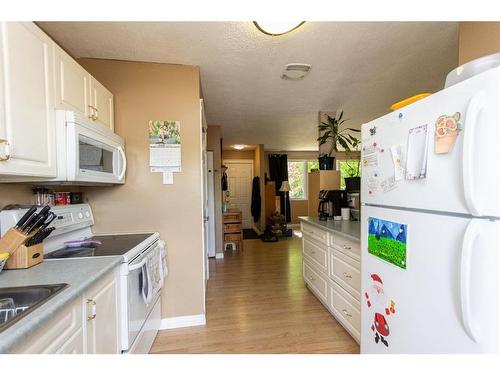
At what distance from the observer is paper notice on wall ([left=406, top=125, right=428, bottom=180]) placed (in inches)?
38.1

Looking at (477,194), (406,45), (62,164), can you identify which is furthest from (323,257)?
(62,164)

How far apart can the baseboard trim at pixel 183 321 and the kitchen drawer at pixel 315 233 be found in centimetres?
139

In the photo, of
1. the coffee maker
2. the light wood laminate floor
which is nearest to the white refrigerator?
the light wood laminate floor

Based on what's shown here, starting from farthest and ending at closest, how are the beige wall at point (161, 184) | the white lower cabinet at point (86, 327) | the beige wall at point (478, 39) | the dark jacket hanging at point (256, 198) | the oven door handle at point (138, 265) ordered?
1. the dark jacket hanging at point (256, 198)
2. the beige wall at point (161, 184)
3. the oven door handle at point (138, 265)
4. the beige wall at point (478, 39)
5. the white lower cabinet at point (86, 327)

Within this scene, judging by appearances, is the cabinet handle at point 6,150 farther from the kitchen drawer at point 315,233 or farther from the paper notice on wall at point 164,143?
the kitchen drawer at point 315,233

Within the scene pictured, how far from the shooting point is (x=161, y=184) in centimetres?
215

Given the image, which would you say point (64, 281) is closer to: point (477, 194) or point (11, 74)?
point (11, 74)

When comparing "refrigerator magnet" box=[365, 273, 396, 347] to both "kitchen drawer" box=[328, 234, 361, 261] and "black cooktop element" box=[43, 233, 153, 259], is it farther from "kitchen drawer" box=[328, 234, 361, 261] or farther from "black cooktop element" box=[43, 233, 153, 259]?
"black cooktop element" box=[43, 233, 153, 259]

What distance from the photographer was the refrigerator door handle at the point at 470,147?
2.45 ft

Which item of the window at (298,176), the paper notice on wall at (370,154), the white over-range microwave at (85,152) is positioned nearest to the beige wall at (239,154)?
the window at (298,176)

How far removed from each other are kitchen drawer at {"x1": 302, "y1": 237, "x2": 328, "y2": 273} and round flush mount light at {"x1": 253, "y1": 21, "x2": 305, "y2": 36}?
191 cm

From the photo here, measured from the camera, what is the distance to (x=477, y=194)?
2.44ft

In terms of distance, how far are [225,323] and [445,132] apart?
2.23 meters

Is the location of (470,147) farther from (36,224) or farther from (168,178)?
(168,178)
